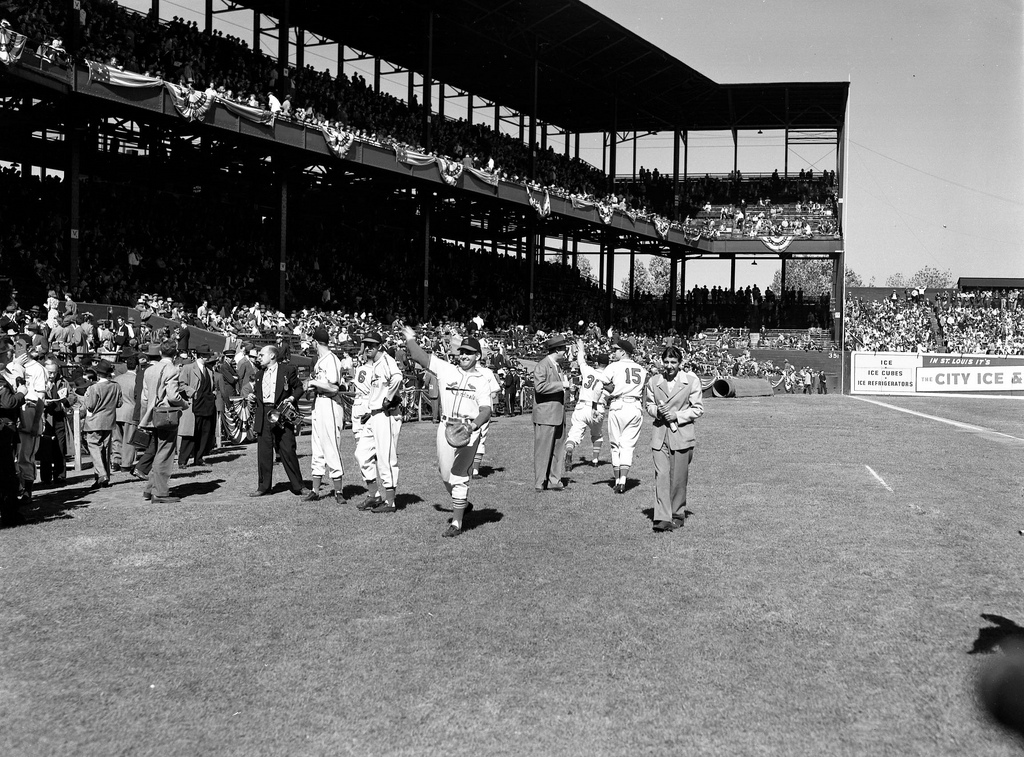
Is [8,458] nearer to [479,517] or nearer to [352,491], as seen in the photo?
[352,491]

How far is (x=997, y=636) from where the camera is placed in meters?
6.38

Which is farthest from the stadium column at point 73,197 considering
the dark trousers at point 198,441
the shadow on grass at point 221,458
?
the dark trousers at point 198,441

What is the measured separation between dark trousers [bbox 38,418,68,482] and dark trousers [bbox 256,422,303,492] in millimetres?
3001

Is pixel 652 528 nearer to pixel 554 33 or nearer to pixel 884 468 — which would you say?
pixel 884 468

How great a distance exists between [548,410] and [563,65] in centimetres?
3858

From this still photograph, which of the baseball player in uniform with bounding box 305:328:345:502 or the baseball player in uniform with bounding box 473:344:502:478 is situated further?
the baseball player in uniform with bounding box 305:328:345:502

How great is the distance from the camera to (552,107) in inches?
2142

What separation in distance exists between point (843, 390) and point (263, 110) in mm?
26447

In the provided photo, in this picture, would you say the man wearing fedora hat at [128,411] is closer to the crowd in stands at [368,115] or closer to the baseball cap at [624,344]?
the baseball cap at [624,344]

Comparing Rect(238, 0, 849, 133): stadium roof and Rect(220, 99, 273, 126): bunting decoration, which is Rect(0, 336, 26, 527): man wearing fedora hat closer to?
Rect(220, 99, 273, 126): bunting decoration

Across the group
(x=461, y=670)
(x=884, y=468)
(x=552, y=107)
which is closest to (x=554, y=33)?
(x=552, y=107)

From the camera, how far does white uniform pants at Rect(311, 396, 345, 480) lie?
1109 cm

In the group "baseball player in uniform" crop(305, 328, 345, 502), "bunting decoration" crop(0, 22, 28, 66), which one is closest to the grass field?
"baseball player in uniform" crop(305, 328, 345, 502)

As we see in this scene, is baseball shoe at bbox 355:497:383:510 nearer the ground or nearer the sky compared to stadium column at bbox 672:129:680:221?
nearer the ground
